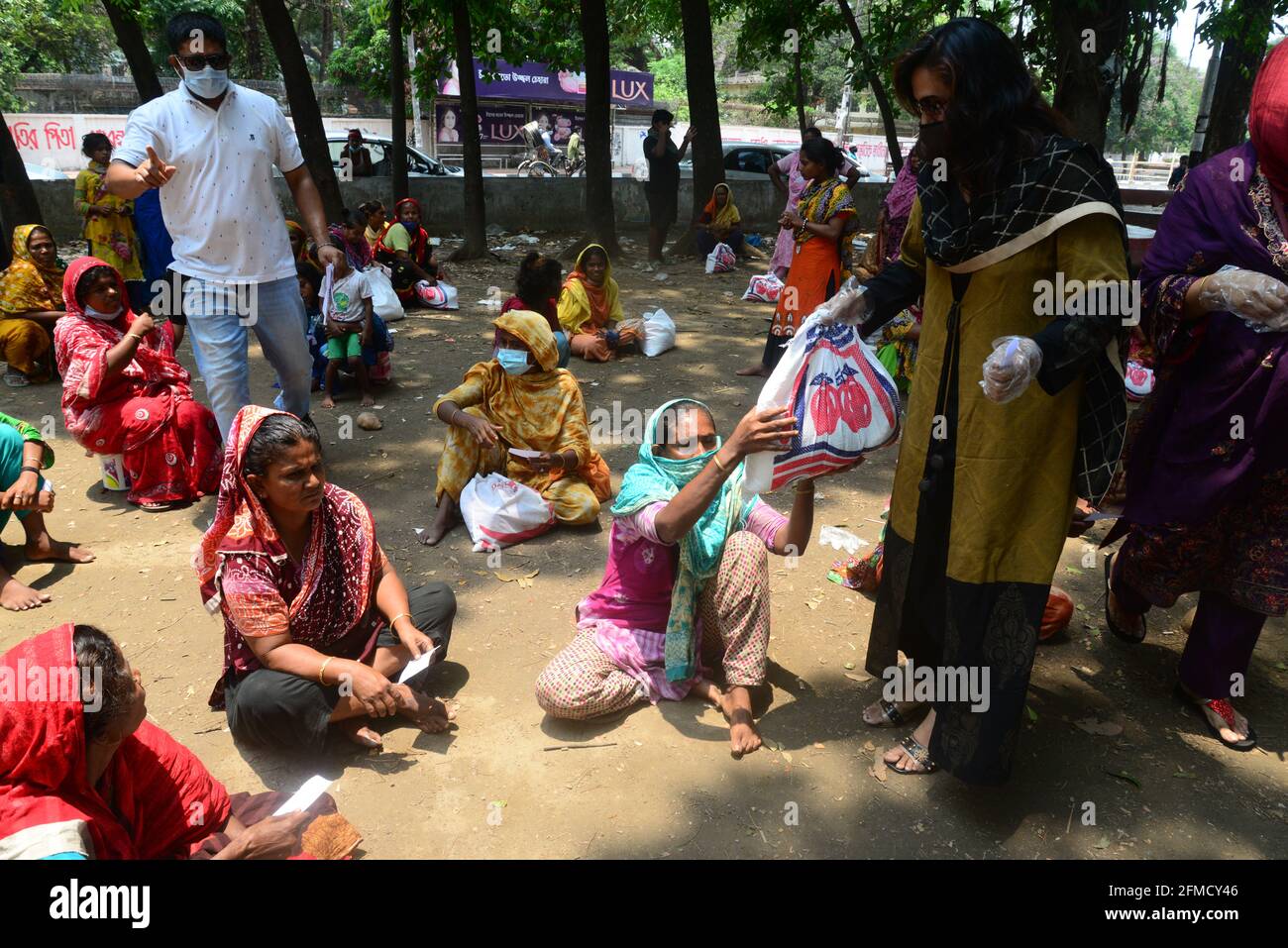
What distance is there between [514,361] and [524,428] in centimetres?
37

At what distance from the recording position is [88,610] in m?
3.88

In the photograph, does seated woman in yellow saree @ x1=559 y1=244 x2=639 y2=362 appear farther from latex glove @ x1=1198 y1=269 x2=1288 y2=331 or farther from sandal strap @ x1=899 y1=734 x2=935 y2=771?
latex glove @ x1=1198 y1=269 x2=1288 y2=331

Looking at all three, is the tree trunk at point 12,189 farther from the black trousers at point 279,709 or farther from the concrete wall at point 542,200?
the black trousers at point 279,709

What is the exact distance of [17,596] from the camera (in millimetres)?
3867

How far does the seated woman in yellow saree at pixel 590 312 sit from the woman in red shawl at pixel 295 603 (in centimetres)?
481

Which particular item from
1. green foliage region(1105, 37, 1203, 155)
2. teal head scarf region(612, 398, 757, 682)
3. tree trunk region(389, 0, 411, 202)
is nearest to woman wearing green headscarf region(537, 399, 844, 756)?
teal head scarf region(612, 398, 757, 682)

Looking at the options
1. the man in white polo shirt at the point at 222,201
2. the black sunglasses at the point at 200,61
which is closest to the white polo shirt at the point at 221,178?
the man in white polo shirt at the point at 222,201

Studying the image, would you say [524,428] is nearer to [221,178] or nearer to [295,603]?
[221,178]

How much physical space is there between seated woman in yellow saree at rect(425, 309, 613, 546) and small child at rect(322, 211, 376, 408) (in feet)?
7.20

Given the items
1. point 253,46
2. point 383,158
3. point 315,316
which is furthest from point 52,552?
point 253,46

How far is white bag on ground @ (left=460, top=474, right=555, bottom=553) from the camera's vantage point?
4465mm

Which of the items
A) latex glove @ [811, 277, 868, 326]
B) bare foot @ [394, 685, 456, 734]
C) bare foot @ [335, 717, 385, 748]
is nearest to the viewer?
latex glove @ [811, 277, 868, 326]

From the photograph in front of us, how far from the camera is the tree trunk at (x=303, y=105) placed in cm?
998

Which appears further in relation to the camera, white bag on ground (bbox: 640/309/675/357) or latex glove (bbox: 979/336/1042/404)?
white bag on ground (bbox: 640/309/675/357)
